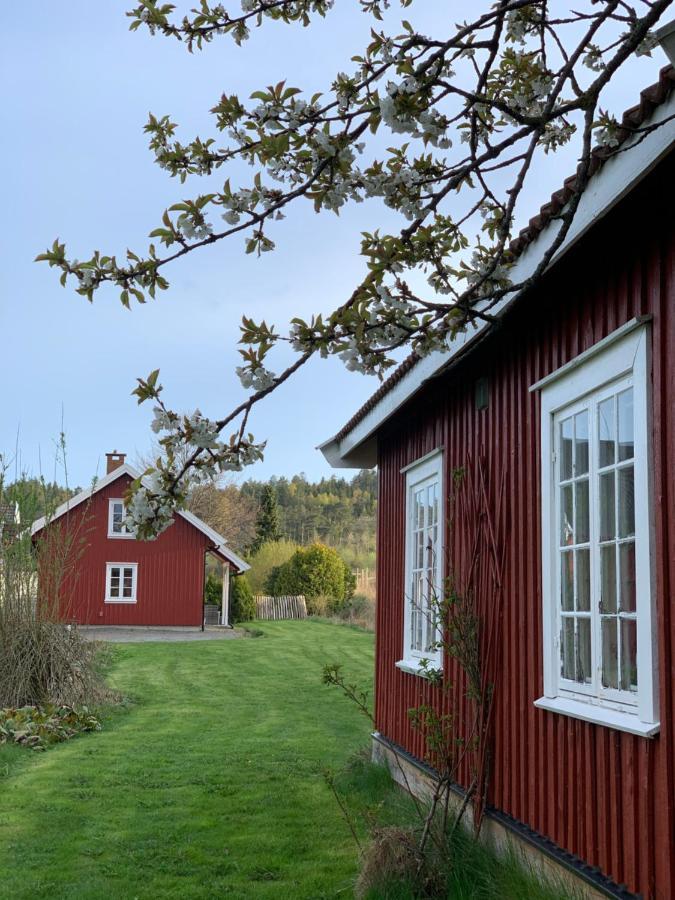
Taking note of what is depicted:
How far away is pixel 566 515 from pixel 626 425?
0.72m

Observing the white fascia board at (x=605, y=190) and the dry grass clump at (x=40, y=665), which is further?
the dry grass clump at (x=40, y=665)

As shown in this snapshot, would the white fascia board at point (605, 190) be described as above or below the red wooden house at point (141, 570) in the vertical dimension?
above

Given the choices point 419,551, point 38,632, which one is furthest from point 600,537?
point 38,632

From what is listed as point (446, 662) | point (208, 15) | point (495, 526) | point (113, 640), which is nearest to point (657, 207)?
point (208, 15)

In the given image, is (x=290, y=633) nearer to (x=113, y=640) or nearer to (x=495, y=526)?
(x=113, y=640)

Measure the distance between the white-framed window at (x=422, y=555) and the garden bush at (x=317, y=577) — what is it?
24.0m

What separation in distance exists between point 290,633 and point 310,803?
17936 mm

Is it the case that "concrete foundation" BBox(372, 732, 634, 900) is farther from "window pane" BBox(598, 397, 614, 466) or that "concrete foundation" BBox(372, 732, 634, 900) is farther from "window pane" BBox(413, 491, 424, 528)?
"window pane" BBox(413, 491, 424, 528)

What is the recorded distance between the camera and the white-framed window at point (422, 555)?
639 cm

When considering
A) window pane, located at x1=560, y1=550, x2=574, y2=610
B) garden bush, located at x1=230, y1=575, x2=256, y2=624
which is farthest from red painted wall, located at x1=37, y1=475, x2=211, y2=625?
window pane, located at x1=560, y1=550, x2=574, y2=610

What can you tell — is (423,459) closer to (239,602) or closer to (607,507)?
(607,507)

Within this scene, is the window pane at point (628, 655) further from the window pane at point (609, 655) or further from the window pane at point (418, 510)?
the window pane at point (418, 510)

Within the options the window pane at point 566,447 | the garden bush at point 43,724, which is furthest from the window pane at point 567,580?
the garden bush at point 43,724

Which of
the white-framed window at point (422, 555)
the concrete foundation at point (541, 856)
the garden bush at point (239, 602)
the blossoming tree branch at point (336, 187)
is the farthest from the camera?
the garden bush at point (239, 602)
